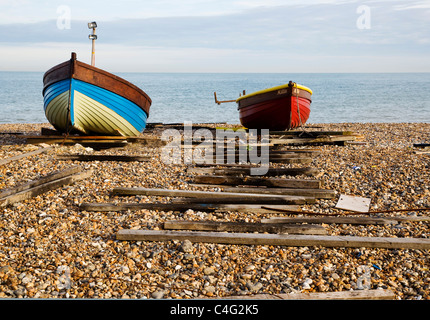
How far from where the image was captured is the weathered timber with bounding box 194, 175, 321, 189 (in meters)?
8.06

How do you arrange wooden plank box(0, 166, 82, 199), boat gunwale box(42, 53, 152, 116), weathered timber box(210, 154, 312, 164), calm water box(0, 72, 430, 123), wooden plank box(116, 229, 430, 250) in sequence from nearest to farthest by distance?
1. wooden plank box(116, 229, 430, 250)
2. wooden plank box(0, 166, 82, 199)
3. weathered timber box(210, 154, 312, 164)
4. boat gunwale box(42, 53, 152, 116)
5. calm water box(0, 72, 430, 123)

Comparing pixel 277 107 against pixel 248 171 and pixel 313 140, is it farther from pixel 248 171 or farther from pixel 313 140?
pixel 248 171

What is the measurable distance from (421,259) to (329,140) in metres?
8.63

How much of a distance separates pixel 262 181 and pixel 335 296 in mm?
4243

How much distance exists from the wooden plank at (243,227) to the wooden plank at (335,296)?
1558mm

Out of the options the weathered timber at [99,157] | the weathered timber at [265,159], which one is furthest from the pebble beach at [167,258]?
the weathered timber at [265,159]

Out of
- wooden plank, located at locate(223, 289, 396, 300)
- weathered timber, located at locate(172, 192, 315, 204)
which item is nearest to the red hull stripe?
weathered timber, located at locate(172, 192, 315, 204)

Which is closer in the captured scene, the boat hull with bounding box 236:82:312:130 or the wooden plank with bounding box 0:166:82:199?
the wooden plank with bounding box 0:166:82:199

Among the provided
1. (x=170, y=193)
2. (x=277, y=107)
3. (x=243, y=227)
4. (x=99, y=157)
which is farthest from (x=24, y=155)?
(x=277, y=107)

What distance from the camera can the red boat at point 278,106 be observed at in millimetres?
15297

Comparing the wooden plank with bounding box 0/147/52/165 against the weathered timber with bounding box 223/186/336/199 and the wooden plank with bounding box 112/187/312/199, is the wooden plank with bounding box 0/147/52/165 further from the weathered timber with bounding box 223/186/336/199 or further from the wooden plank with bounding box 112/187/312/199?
the weathered timber with bounding box 223/186/336/199

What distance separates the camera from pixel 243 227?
230 inches

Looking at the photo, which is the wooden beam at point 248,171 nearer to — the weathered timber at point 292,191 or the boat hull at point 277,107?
the weathered timber at point 292,191

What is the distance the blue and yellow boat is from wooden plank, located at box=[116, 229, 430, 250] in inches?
305
